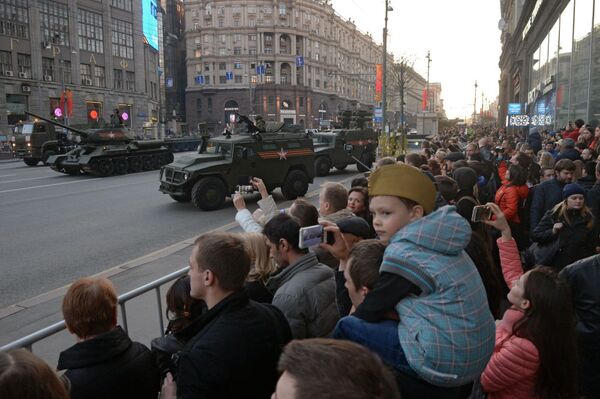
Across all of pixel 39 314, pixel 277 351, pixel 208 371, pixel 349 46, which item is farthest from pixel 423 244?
pixel 349 46

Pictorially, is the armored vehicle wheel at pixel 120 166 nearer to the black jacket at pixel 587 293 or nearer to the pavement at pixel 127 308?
the pavement at pixel 127 308

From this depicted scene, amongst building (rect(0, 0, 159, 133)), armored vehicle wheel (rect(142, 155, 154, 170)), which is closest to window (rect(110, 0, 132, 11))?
building (rect(0, 0, 159, 133))

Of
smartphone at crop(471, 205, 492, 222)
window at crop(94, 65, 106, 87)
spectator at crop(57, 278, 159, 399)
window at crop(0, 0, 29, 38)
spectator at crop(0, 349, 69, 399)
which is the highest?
window at crop(0, 0, 29, 38)

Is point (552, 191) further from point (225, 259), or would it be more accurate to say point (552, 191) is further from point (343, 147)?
point (343, 147)

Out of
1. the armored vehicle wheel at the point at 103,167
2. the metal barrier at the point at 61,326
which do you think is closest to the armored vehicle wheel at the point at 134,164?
the armored vehicle wheel at the point at 103,167

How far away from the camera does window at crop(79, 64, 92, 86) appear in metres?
54.1

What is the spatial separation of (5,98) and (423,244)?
168 feet

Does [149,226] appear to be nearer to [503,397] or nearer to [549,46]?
[503,397]

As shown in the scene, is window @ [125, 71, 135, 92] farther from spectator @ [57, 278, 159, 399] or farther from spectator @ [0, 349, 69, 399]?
spectator @ [0, 349, 69, 399]

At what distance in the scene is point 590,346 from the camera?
10.1 feet

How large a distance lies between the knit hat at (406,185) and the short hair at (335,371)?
3.89 feet

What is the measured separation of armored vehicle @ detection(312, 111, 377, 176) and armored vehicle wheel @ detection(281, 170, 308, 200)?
4.84m

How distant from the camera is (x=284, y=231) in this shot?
328cm

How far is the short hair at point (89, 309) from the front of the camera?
2.57 metres
